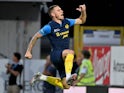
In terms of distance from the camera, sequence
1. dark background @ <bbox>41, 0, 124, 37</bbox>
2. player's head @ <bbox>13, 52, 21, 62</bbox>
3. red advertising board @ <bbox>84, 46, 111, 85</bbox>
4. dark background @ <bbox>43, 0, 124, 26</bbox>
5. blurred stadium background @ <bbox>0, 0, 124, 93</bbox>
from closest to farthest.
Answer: player's head @ <bbox>13, 52, 21, 62</bbox> < blurred stadium background @ <bbox>0, 0, 124, 93</bbox> < red advertising board @ <bbox>84, 46, 111, 85</bbox> < dark background @ <bbox>41, 0, 124, 37</bbox> < dark background @ <bbox>43, 0, 124, 26</bbox>

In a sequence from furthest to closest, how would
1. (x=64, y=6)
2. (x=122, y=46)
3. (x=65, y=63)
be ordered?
(x=64, y=6), (x=122, y=46), (x=65, y=63)

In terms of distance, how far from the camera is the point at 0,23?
61.1 ft

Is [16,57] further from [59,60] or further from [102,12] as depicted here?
[102,12]

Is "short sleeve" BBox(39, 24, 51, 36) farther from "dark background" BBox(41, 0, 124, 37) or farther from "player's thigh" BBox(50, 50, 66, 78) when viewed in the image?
"dark background" BBox(41, 0, 124, 37)

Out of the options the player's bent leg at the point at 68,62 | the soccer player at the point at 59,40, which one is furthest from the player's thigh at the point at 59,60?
the player's bent leg at the point at 68,62

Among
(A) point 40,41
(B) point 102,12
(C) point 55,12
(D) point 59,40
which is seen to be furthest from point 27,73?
(B) point 102,12

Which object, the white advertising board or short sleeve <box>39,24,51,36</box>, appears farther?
the white advertising board

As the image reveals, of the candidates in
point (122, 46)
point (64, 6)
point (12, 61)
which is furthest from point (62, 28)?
point (64, 6)

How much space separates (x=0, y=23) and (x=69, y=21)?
23.1 ft

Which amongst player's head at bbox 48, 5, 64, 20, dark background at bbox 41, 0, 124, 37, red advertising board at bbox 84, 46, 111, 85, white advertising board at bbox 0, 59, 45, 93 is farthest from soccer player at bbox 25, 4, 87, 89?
dark background at bbox 41, 0, 124, 37

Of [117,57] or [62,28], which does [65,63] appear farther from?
[117,57]

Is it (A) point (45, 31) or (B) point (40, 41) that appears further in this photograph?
(B) point (40, 41)

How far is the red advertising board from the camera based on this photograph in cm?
1753

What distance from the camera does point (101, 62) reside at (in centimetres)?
1762
